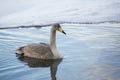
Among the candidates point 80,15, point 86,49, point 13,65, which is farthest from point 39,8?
point 13,65

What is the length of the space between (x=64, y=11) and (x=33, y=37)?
3754 mm

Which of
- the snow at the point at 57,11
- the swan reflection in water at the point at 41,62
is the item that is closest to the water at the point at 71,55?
the swan reflection in water at the point at 41,62

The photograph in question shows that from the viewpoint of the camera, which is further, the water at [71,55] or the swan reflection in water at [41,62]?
the swan reflection in water at [41,62]

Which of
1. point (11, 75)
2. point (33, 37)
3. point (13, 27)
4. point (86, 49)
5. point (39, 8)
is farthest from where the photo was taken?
point (39, 8)

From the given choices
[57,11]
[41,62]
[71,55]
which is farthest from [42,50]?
[57,11]

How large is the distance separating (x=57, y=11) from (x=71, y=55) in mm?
5494

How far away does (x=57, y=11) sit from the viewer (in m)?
13.5

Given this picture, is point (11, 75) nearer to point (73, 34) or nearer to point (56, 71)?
point (56, 71)

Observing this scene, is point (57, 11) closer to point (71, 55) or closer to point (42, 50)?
point (42, 50)

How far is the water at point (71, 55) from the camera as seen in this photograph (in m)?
6.87

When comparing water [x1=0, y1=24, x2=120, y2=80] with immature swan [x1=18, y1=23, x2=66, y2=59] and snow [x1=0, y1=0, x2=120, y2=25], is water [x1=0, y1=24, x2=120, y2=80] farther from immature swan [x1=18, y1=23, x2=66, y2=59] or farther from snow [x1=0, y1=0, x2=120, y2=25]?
snow [x1=0, y1=0, x2=120, y2=25]

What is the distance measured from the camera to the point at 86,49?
8.64 metres

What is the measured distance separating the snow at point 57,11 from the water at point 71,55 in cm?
99

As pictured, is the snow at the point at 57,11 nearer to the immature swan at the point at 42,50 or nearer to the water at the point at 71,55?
the water at the point at 71,55
